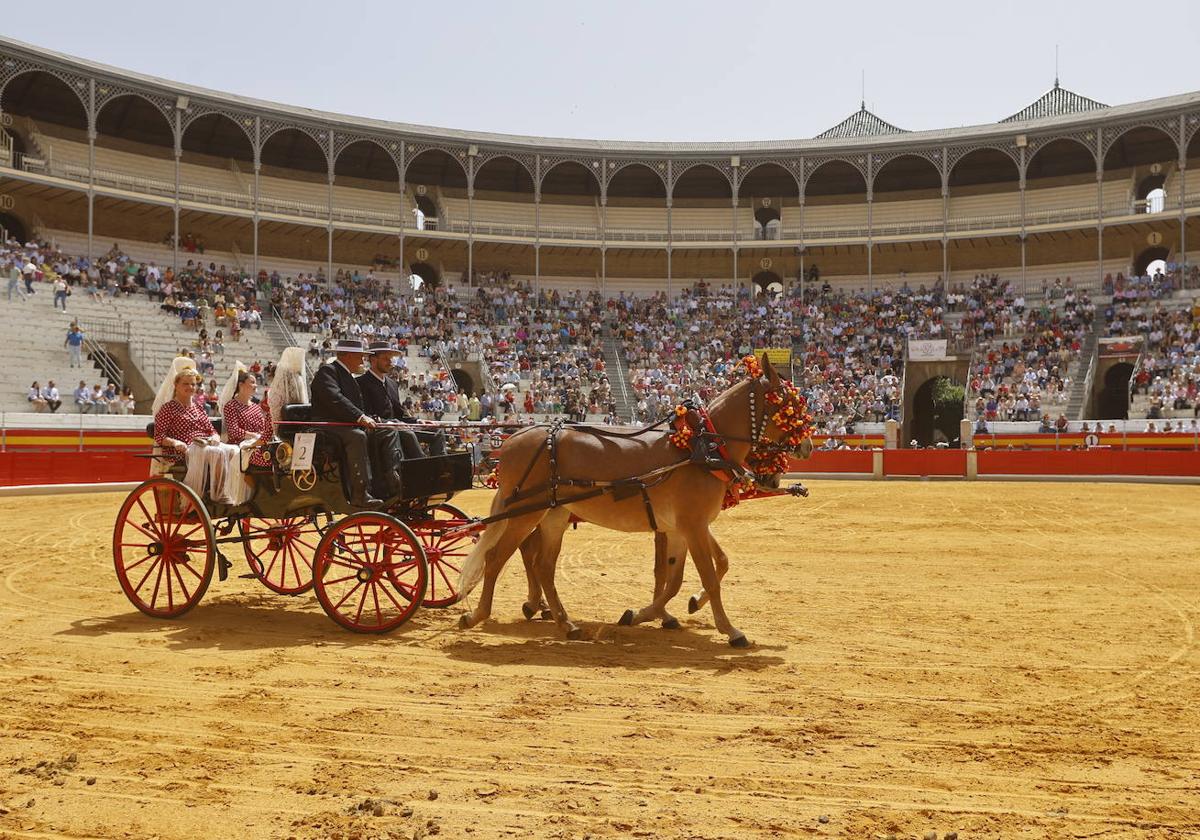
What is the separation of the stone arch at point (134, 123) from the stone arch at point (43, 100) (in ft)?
2.32

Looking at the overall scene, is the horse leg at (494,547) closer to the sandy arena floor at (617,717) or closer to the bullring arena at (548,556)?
the bullring arena at (548,556)

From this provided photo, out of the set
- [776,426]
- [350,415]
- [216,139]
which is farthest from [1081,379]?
[216,139]

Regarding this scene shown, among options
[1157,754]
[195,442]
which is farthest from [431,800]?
[195,442]

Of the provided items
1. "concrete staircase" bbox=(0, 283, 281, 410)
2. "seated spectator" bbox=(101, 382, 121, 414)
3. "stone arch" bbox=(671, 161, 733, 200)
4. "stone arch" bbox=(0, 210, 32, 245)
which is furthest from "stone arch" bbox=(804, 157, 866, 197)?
"stone arch" bbox=(0, 210, 32, 245)

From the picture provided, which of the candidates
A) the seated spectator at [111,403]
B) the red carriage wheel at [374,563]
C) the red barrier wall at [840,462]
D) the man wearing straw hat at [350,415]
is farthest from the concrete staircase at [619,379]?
the red carriage wheel at [374,563]

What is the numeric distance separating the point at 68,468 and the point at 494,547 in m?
16.7

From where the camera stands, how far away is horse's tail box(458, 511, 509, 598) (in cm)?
670

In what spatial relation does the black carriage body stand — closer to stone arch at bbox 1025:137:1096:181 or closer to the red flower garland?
the red flower garland

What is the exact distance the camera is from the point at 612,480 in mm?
6582

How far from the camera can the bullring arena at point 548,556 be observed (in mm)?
3695

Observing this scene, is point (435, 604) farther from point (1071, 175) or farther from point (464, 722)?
point (1071, 175)

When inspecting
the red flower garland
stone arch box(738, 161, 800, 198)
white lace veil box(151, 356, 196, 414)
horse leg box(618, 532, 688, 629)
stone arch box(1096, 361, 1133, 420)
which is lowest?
horse leg box(618, 532, 688, 629)

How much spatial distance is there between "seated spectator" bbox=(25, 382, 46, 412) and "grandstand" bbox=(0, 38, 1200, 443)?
253 centimetres

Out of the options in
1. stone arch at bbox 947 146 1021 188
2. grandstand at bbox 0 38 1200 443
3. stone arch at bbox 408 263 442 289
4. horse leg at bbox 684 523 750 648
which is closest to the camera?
horse leg at bbox 684 523 750 648
